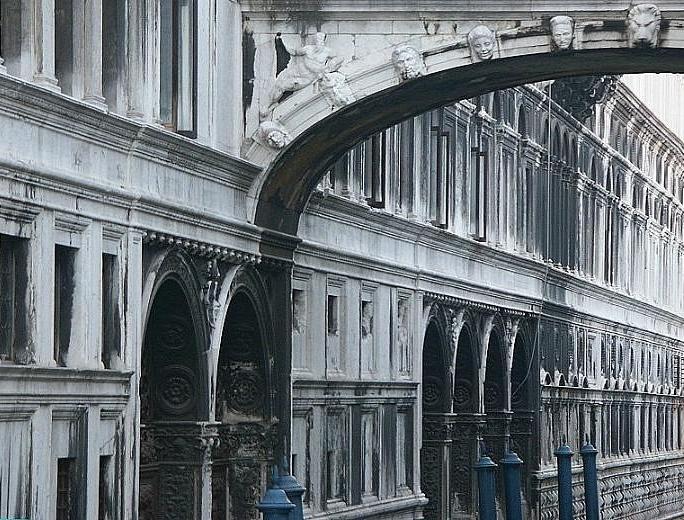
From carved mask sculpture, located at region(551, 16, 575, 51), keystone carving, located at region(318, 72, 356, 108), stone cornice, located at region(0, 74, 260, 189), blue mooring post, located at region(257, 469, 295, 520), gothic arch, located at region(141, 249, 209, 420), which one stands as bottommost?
blue mooring post, located at region(257, 469, 295, 520)

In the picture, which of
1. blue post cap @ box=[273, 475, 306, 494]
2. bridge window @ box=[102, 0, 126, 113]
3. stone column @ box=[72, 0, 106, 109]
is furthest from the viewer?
bridge window @ box=[102, 0, 126, 113]

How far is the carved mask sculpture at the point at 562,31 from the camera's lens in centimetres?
2761

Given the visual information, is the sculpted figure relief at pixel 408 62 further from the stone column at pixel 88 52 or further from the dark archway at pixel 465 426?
the dark archway at pixel 465 426

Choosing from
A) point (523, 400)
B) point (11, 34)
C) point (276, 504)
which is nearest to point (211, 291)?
point (11, 34)

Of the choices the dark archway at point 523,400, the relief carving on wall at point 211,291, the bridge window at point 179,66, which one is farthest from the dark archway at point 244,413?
the dark archway at point 523,400

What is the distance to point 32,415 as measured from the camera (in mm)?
22328

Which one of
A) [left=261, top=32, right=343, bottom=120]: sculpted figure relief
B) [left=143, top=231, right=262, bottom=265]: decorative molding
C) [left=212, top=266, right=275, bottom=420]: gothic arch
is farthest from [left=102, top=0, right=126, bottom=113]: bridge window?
[left=212, top=266, right=275, bottom=420]: gothic arch

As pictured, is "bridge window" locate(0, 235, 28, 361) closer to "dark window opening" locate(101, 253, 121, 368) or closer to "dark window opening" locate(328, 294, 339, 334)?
"dark window opening" locate(101, 253, 121, 368)

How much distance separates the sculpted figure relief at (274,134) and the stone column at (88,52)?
4537mm

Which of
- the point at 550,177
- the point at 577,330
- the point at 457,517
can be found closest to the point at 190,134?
the point at 457,517

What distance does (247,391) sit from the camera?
1185 inches

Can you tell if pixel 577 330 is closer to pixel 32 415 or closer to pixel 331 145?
pixel 331 145

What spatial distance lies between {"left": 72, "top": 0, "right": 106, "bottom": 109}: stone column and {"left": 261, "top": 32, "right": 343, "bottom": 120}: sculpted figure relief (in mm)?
4510

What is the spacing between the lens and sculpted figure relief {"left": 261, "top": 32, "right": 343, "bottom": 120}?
28.2m
